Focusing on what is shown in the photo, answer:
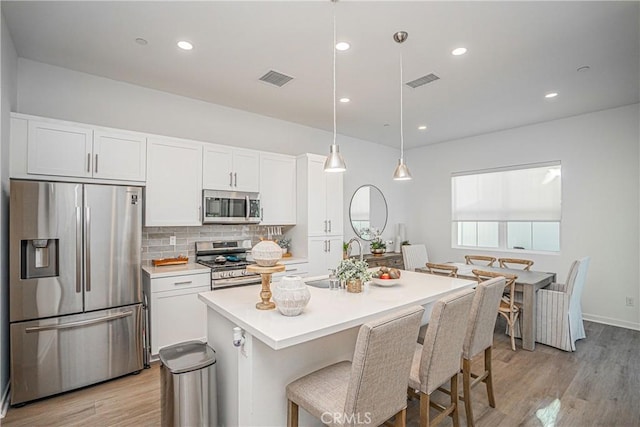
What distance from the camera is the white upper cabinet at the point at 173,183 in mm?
3350

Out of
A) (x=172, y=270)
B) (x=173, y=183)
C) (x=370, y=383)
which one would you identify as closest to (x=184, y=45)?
(x=173, y=183)

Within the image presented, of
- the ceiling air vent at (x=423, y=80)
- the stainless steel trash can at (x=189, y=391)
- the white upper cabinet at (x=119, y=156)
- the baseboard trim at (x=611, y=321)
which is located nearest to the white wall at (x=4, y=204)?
the white upper cabinet at (x=119, y=156)

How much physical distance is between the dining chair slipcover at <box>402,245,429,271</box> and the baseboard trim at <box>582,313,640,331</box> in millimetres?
2365

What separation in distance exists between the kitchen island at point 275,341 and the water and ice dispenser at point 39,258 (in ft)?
4.62

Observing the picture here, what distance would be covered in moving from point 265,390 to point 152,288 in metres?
1.96

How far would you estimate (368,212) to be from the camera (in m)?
6.03

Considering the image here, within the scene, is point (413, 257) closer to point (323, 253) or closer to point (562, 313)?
point (323, 253)

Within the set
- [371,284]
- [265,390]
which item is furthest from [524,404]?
[265,390]

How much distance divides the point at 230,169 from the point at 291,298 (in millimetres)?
A: 2578

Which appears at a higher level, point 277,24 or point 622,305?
point 277,24

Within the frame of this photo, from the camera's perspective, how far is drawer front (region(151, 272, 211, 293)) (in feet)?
10.3

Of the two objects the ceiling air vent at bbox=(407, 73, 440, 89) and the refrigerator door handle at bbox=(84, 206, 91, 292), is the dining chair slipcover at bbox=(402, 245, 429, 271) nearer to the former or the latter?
the ceiling air vent at bbox=(407, 73, 440, 89)

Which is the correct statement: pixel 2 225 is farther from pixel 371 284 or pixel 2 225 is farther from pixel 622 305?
pixel 622 305

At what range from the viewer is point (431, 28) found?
8.13 feet
